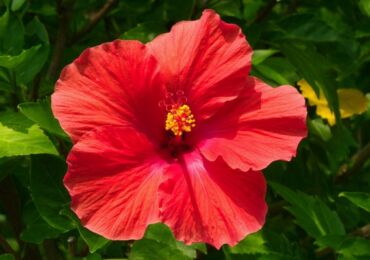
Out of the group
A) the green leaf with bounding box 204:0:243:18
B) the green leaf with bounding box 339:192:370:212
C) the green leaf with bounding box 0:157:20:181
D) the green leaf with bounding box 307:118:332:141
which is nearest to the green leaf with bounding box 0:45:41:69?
the green leaf with bounding box 0:157:20:181

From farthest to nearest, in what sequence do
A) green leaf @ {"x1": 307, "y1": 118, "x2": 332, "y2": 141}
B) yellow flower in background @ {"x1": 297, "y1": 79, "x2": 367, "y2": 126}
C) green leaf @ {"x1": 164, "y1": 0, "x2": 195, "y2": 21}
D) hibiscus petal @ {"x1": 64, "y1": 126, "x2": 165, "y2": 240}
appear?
yellow flower in background @ {"x1": 297, "y1": 79, "x2": 367, "y2": 126}
green leaf @ {"x1": 307, "y1": 118, "x2": 332, "y2": 141}
green leaf @ {"x1": 164, "y1": 0, "x2": 195, "y2": 21}
hibiscus petal @ {"x1": 64, "y1": 126, "x2": 165, "y2": 240}

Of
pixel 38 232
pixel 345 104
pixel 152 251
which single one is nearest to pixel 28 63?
pixel 38 232

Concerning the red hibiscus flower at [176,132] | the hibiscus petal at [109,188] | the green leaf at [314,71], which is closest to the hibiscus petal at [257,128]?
the red hibiscus flower at [176,132]

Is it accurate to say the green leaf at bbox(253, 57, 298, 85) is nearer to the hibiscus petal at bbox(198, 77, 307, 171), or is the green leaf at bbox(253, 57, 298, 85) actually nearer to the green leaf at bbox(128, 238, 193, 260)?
the hibiscus petal at bbox(198, 77, 307, 171)

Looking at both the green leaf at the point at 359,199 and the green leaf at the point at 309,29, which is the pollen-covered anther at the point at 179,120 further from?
the green leaf at the point at 309,29

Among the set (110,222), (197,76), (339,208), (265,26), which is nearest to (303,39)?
(265,26)

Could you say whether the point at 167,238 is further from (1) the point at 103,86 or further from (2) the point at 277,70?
(2) the point at 277,70
